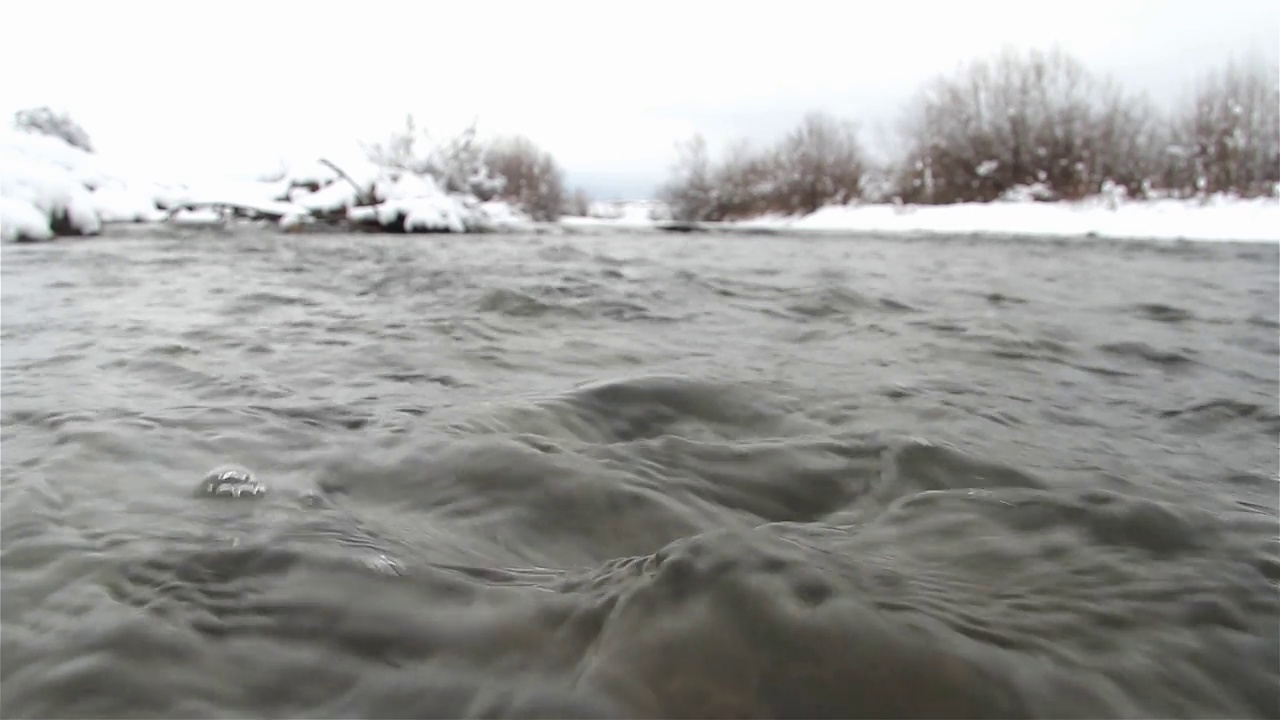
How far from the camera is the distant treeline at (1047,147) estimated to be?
18094 mm

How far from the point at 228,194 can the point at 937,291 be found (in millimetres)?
11716

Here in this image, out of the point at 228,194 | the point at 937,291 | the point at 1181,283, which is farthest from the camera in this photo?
the point at 228,194

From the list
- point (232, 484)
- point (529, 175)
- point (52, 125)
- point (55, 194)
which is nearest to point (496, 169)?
point (529, 175)

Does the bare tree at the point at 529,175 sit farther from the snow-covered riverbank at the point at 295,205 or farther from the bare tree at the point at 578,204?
the snow-covered riverbank at the point at 295,205

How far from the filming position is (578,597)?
1177 millimetres

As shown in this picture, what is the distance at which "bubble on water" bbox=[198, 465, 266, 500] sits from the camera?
1.50 metres

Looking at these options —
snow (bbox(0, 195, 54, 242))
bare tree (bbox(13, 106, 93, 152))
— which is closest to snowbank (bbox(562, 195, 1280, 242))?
snow (bbox(0, 195, 54, 242))

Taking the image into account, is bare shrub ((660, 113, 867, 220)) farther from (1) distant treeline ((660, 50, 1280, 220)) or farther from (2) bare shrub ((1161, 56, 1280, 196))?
(2) bare shrub ((1161, 56, 1280, 196))

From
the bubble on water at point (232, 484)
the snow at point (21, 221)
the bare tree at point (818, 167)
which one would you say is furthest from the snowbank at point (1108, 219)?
the snow at point (21, 221)

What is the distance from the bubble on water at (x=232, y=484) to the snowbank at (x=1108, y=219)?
15.4m

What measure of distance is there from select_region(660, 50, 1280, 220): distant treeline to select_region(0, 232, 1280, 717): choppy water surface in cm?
1886

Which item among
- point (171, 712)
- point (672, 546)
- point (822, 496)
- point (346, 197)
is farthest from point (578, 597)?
point (346, 197)

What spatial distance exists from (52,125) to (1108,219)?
23.6m

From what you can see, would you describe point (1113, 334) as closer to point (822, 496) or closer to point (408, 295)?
point (822, 496)
